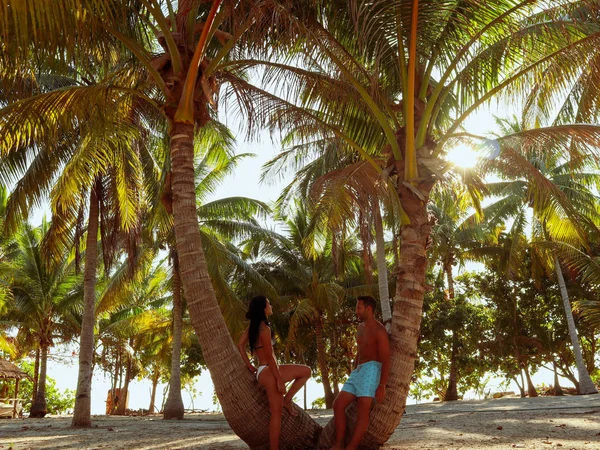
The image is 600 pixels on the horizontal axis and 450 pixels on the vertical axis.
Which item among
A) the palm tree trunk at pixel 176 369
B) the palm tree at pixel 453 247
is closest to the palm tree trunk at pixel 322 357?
the palm tree at pixel 453 247

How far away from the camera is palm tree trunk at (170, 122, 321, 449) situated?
596 cm

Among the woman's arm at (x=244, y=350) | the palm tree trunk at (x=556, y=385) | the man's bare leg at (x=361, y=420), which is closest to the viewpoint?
the man's bare leg at (x=361, y=420)

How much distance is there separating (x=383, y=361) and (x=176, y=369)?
13.5 m

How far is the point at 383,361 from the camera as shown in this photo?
19.5ft

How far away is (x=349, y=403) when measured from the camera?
19.5 ft

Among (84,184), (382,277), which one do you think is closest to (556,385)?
(382,277)

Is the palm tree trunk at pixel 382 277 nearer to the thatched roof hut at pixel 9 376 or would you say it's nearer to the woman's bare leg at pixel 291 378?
the woman's bare leg at pixel 291 378

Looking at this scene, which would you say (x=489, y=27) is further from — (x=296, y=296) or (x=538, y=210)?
(x=296, y=296)

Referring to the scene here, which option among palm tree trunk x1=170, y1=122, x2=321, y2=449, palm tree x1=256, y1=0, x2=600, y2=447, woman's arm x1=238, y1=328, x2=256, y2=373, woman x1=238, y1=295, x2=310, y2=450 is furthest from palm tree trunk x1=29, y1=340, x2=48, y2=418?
woman x1=238, y1=295, x2=310, y2=450

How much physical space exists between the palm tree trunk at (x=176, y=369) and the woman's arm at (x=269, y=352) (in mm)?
12345

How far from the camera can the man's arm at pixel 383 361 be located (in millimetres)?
5914

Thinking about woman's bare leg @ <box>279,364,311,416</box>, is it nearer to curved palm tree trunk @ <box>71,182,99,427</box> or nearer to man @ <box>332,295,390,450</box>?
man @ <box>332,295,390,450</box>

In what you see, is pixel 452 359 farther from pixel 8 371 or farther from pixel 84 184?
pixel 84 184

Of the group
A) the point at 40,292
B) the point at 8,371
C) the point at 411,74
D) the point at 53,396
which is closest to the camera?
the point at 411,74
